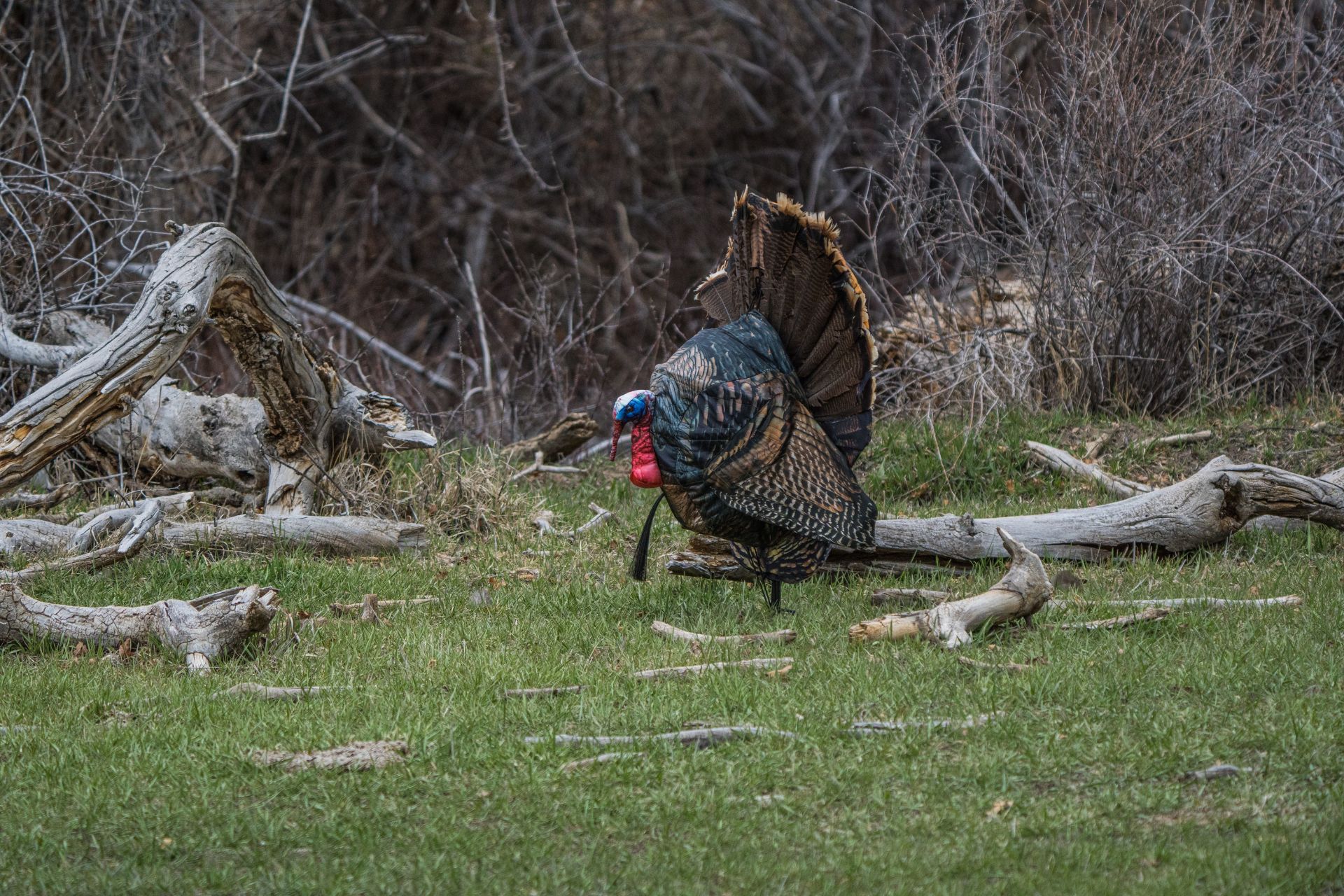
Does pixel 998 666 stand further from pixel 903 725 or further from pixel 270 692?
pixel 270 692

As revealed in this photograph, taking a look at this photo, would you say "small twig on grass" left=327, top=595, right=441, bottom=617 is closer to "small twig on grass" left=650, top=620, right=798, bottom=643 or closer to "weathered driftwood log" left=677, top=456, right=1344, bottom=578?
"weathered driftwood log" left=677, top=456, right=1344, bottom=578

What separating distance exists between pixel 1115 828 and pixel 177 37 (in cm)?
1198

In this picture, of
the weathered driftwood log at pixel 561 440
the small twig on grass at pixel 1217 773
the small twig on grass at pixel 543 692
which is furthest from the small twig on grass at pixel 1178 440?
the small twig on grass at pixel 543 692

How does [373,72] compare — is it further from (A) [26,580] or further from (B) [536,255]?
(A) [26,580]

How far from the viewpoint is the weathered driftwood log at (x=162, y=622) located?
5.55 metres

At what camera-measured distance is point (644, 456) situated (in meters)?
5.70

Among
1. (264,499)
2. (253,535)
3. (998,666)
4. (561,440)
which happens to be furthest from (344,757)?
(561,440)

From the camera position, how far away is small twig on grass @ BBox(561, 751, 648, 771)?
426 centimetres

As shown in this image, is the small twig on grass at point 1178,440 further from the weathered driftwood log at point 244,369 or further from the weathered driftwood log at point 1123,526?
the weathered driftwood log at point 244,369

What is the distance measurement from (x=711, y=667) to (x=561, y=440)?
15.7 ft

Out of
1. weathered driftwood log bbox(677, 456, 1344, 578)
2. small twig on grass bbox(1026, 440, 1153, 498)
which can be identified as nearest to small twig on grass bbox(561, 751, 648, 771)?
weathered driftwood log bbox(677, 456, 1344, 578)

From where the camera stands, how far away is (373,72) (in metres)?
18.7

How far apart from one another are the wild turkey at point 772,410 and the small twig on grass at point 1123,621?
38.1 inches

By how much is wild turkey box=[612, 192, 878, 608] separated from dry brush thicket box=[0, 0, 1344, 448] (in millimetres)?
3372
